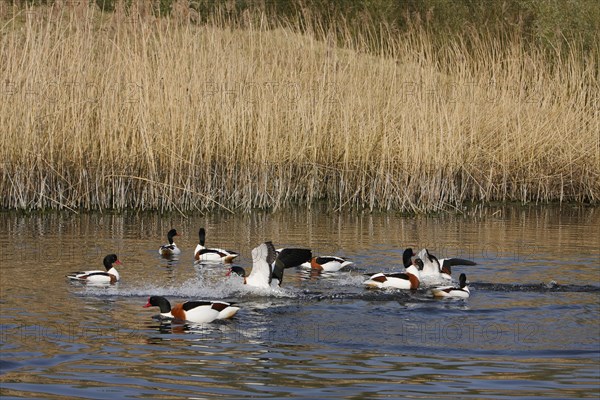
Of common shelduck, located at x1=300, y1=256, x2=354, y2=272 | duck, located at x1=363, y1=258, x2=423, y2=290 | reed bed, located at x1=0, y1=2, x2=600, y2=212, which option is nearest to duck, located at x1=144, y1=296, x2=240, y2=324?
duck, located at x1=363, y1=258, x2=423, y2=290

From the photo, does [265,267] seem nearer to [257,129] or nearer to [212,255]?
[212,255]

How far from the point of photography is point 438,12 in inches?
1209

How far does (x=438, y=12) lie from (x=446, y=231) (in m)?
15.0

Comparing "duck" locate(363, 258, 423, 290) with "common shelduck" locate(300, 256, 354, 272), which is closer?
"duck" locate(363, 258, 423, 290)

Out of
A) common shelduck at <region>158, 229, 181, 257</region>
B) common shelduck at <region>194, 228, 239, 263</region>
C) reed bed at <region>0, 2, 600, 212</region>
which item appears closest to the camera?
common shelduck at <region>194, 228, 239, 263</region>

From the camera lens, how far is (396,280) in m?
12.2

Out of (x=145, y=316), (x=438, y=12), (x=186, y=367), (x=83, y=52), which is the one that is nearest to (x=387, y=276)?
(x=145, y=316)

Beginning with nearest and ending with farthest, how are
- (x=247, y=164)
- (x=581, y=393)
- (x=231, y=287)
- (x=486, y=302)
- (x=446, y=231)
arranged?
(x=581, y=393)
(x=486, y=302)
(x=231, y=287)
(x=446, y=231)
(x=247, y=164)

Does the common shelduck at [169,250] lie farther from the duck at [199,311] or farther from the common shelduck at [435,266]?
the duck at [199,311]

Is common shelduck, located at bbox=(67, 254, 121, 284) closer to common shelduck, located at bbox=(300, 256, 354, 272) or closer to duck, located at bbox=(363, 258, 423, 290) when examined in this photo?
common shelduck, located at bbox=(300, 256, 354, 272)

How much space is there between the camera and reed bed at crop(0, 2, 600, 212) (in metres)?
17.4

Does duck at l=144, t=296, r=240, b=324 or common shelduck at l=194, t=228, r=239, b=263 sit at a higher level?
common shelduck at l=194, t=228, r=239, b=263

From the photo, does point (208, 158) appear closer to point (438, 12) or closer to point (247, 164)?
point (247, 164)

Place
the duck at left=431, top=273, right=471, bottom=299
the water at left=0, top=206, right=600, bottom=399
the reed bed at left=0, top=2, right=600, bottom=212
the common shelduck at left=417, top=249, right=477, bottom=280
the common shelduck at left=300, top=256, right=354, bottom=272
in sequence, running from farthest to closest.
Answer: the reed bed at left=0, top=2, right=600, bottom=212
the common shelduck at left=300, top=256, right=354, bottom=272
the common shelduck at left=417, top=249, right=477, bottom=280
the duck at left=431, top=273, right=471, bottom=299
the water at left=0, top=206, right=600, bottom=399
